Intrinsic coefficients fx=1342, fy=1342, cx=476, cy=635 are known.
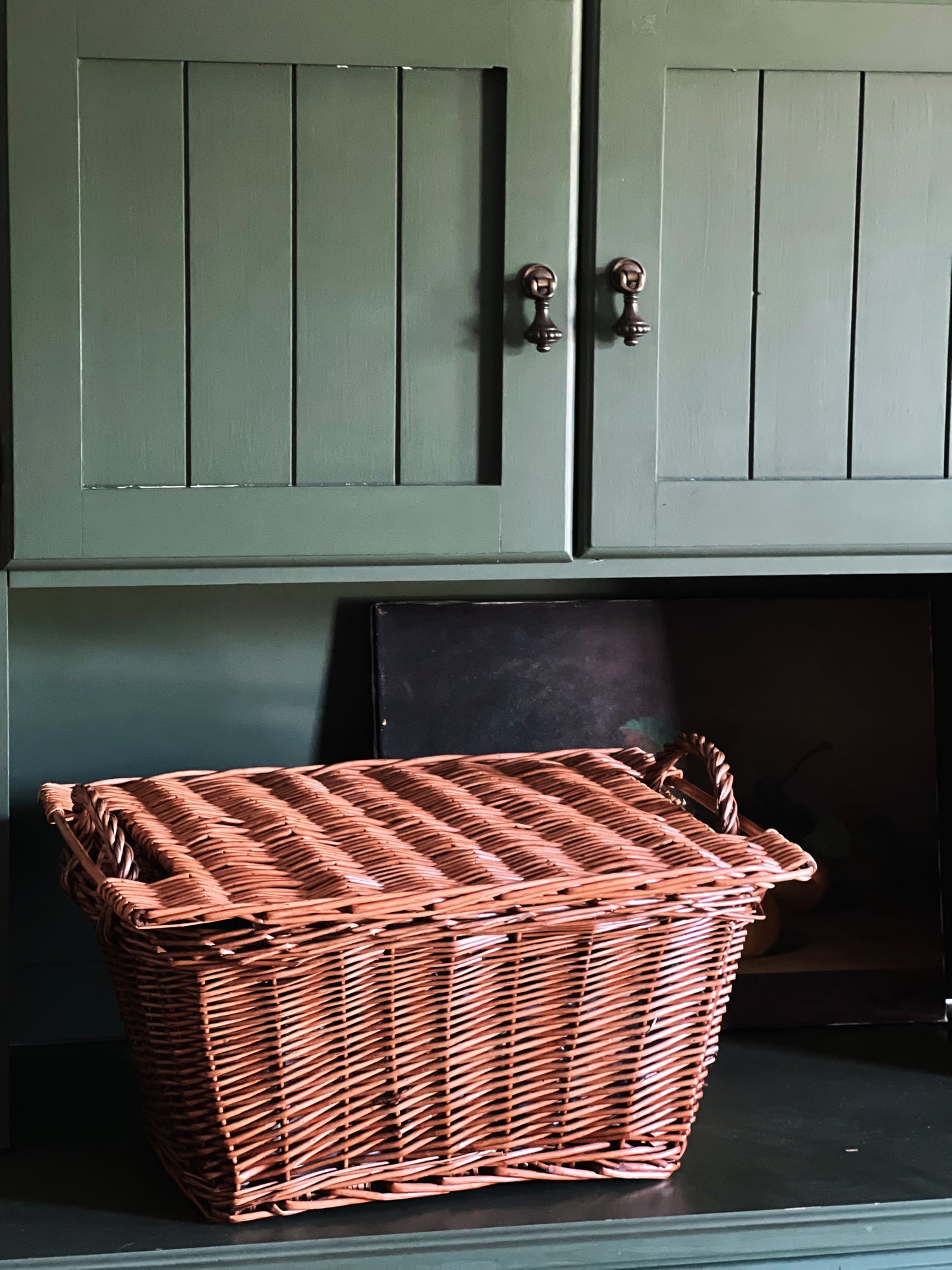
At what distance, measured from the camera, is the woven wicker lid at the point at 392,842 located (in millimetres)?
1057

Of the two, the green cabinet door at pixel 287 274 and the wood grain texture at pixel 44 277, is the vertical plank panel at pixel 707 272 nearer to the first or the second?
the green cabinet door at pixel 287 274

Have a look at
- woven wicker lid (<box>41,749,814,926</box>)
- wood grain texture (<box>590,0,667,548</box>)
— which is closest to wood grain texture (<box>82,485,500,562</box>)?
wood grain texture (<box>590,0,667,548</box>)

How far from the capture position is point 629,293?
1.25m

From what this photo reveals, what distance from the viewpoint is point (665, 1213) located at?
1164 millimetres

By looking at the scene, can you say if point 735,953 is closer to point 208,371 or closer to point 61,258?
point 208,371

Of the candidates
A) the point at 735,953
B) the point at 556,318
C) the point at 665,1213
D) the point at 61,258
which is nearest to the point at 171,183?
the point at 61,258

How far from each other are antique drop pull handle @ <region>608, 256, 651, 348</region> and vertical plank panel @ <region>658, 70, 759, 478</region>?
0.04 meters

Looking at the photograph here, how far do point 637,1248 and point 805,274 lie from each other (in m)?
0.90

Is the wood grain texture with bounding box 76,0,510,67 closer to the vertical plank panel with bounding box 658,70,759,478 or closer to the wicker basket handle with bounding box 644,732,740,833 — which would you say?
the vertical plank panel with bounding box 658,70,759,478

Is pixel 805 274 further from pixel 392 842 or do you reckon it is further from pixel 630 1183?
pixel 630 1183

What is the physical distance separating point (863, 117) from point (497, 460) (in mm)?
481

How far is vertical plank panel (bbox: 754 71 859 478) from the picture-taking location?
1.28 metres

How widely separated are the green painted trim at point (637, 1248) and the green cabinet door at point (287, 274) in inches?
23.5

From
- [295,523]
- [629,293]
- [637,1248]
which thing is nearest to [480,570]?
[295,523]
